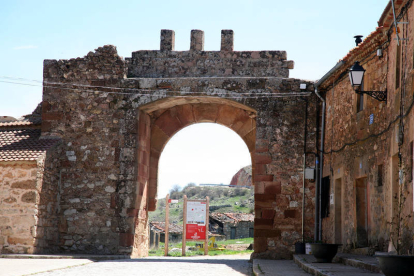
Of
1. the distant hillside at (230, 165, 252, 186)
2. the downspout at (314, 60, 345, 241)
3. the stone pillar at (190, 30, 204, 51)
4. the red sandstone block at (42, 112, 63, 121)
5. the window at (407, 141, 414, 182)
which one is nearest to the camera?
the window at (407, 141, 414, 182)

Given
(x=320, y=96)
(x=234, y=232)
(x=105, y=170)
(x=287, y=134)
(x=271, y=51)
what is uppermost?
(x=271, y=51)

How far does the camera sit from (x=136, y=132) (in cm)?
1487

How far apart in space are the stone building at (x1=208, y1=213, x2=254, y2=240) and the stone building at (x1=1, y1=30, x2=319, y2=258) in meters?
16.7

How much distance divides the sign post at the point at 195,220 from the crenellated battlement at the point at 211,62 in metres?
3.92

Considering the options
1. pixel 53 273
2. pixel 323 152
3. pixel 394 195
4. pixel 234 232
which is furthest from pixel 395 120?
pixel 234 232

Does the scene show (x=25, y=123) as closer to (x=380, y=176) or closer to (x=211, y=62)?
(x=211, y=62)

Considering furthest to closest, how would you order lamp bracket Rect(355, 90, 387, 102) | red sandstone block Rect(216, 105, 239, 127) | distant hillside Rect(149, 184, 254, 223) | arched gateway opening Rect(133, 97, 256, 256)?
distant hillside Rect(149, 184, 254, 223)
red sandstone block Rect(216, 105, 239, 127)
arched gateway opening Rect(133, 97, 256, 256)
lamp bracket Rect(355, 90, 387, 102)

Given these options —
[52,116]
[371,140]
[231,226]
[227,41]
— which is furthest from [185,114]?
[231,226]

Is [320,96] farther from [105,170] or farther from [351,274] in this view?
[351,274]

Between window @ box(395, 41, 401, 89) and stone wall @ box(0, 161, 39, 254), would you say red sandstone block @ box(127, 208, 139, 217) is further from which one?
window @ box(395, 41, 401, 89)

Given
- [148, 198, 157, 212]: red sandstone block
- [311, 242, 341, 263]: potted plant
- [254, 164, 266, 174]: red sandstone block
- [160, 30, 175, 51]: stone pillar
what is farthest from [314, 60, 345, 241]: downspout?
[148, 198, 157, 212]: red sandstone block

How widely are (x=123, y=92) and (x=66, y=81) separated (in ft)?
5.16

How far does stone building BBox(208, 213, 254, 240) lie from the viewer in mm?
32031

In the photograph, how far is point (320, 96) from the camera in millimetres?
14562
